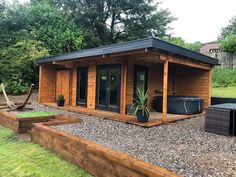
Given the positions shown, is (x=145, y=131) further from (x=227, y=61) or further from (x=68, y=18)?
(x=68, y=18)

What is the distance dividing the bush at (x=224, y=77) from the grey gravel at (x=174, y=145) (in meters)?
8.95

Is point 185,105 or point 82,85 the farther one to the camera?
point 82,85

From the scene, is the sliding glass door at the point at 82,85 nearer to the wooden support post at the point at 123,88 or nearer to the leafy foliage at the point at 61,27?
the wooden support post at the point at 123,88

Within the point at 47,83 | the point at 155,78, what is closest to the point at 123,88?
the point at 155,78

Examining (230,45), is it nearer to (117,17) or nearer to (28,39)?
(117,17)

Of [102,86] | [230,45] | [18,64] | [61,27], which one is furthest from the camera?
[61,27]

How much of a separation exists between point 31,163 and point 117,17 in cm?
1729

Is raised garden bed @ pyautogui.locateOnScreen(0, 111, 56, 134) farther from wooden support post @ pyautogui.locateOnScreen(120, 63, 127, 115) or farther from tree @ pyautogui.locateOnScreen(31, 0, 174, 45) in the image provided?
tree @ pyautogui.locateOnScreen(31, 0, 174, 45)

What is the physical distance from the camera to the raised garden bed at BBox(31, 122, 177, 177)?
107 inches

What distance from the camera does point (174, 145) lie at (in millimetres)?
4348

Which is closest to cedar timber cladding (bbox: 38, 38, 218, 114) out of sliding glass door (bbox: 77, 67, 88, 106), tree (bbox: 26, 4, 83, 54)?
sliding glass door (bbox: 77, 67, 88, 106)

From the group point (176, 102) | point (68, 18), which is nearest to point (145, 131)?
point (176, 102)

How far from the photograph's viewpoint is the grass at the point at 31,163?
3.66 meters

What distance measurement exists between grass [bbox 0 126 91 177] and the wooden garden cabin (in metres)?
3.52
